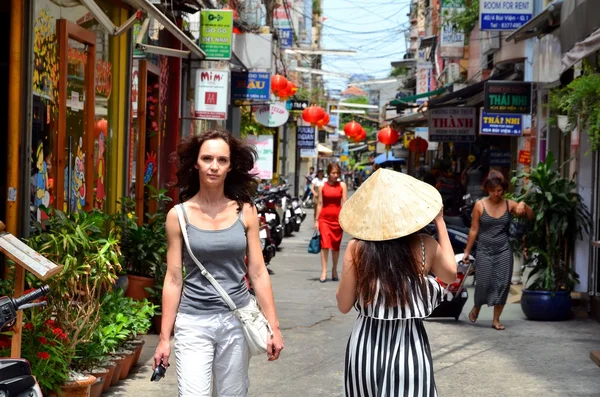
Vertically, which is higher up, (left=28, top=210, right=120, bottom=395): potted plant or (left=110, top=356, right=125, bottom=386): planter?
(left=28, top=210, right=120, bottom=395): potted plant

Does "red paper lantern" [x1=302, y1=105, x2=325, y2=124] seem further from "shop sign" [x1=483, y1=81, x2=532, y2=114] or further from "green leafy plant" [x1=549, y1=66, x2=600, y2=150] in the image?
"green leafy plant" [x1=549, y1=66, x2=600, y2=150]

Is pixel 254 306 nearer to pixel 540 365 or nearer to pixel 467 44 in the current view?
pixel 540 365

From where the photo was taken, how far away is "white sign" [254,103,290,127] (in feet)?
91.9

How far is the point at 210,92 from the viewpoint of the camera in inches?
722

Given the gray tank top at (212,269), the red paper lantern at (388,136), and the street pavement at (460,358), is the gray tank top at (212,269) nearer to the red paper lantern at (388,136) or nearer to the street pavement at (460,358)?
the street pavement at (460,358)

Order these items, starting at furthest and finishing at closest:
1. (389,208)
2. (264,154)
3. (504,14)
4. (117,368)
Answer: (264,154)
(504,14)
(117,368)
(389,208)

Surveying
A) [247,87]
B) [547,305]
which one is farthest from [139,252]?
[247,87]

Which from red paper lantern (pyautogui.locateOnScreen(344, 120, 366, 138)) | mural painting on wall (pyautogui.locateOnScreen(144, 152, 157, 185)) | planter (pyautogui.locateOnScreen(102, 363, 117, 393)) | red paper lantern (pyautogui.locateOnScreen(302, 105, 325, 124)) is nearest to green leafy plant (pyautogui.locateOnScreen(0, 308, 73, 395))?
planter (pyautogui.locateOnScreen(102, 363, 117, 393))

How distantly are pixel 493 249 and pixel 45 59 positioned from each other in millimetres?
5050

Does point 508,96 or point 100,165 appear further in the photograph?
point 508,96

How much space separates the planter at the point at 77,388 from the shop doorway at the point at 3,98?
2.32 meters

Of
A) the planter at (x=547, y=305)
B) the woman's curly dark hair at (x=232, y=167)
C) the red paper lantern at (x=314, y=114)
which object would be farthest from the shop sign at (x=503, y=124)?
the red paper lantern at (x=314, y=114)

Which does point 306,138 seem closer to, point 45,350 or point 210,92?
point 210,92

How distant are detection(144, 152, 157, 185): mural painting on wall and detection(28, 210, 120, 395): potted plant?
305 inches
